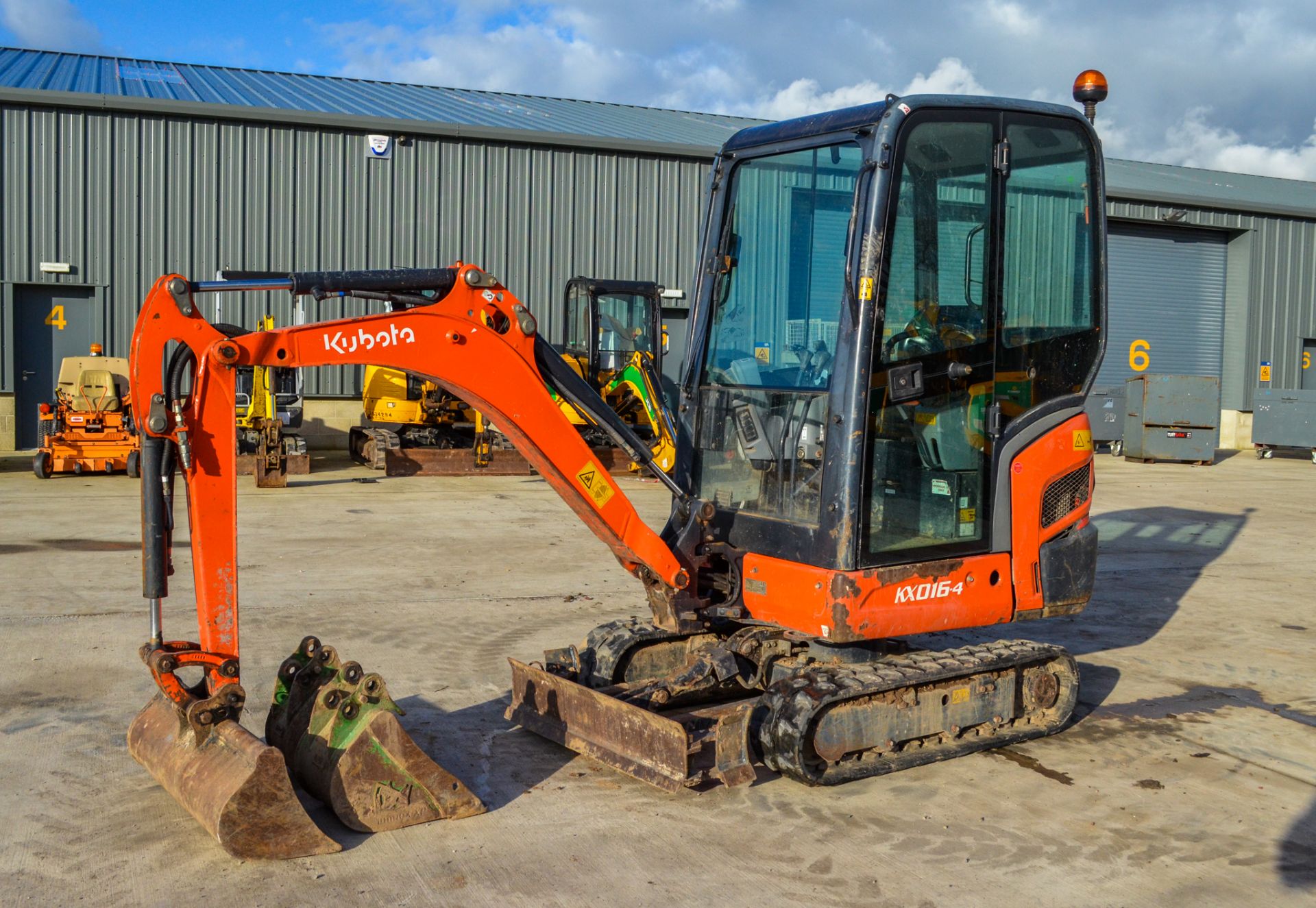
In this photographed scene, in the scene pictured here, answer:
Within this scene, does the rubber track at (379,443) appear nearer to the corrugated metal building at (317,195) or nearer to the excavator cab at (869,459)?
the corrugated metal building at (317,195)

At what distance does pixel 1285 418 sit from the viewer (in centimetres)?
2472

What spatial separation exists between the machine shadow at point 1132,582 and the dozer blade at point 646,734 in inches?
93.5

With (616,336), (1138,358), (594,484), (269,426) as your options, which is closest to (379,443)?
(269,426)

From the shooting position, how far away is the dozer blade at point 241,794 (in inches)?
175

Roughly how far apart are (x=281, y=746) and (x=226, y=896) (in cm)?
96

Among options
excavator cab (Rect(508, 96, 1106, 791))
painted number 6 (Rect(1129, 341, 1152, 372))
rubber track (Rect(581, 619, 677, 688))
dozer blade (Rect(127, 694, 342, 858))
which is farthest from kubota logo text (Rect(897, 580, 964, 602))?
painted number 6 (Rect(1129, 341, 1152, 372))

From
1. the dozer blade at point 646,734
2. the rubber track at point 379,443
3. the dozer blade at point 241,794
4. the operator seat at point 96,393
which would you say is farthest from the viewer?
the rubber track at point 379,443

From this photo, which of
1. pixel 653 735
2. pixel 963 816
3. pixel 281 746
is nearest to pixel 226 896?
pixel 281 746

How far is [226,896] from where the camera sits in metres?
4.25

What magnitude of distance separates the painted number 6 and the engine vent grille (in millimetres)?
23959

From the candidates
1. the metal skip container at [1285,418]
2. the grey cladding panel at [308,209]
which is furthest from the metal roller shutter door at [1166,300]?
the grey cladding panel at [308,209]

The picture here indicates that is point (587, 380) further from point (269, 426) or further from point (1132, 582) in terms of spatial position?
point (1132, 582)

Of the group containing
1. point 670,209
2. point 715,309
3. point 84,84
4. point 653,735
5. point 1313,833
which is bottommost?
point 1313,833

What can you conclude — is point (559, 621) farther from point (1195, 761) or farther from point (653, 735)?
point (1195, 761)
